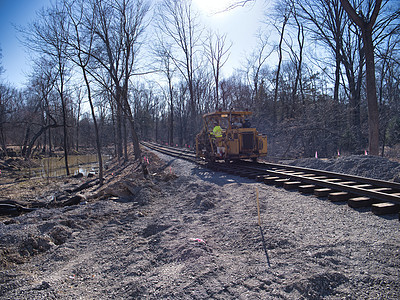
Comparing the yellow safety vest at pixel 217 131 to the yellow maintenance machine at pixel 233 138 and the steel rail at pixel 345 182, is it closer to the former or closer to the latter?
the yellow maintenance machine at pixel 233 138

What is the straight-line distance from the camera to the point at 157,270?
140 inches

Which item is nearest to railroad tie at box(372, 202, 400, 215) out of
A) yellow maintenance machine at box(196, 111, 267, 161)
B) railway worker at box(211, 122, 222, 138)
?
yellow maintenance machine at box(196, 111, 267, 161)

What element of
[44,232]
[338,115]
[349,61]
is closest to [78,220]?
[44,232]

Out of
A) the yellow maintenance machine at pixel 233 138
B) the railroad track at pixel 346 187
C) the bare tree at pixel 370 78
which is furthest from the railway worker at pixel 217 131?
the bare tree at pixel 370 78

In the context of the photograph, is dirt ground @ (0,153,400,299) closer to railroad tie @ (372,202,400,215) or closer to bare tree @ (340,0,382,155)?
railroad tie @ (372,202,400,215)

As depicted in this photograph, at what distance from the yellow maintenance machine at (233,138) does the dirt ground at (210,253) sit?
5853mm

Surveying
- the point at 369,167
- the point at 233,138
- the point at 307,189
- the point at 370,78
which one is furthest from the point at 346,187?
the point at 370,78

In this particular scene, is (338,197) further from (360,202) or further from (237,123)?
(237,123)

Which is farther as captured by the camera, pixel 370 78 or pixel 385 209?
pixel 370 78

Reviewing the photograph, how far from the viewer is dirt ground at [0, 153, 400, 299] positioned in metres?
2.91

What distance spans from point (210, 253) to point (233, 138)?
890cm

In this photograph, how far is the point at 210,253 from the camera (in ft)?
12.6

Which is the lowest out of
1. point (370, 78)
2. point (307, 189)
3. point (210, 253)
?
point (210, 253)

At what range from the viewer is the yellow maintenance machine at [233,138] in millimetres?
12453
